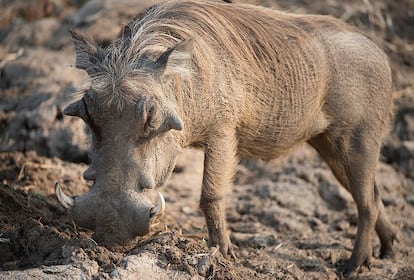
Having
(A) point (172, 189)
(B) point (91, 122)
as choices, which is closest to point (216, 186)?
(B) point (91, 122)

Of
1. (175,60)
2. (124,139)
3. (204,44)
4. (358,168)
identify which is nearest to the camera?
(124,139)

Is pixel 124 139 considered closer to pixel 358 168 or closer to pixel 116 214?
pixel 116 214

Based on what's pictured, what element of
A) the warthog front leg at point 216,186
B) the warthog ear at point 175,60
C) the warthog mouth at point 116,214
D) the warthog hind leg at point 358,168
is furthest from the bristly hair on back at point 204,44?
the warthog hind leg at point 358,168

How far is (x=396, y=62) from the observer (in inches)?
321

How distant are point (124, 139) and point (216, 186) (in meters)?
0.83

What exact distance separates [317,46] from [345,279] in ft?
4.56

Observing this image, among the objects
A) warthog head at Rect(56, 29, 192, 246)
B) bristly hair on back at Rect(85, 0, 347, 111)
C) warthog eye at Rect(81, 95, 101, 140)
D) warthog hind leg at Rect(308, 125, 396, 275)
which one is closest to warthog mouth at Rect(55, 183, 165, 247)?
warthog head at Rect(56, 29, 192, 246)

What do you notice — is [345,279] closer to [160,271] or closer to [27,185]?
[160,271]

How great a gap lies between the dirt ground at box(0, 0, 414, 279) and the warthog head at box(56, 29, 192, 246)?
143 millimetres

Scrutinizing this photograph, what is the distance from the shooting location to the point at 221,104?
13.8ft

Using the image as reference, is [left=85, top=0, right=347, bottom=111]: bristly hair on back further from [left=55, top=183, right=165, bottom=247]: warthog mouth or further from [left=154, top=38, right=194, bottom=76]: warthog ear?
[left=55, top=183, right=165, bottom=247]: warthog mouth

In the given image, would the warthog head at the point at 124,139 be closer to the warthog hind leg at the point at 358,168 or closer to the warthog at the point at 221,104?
the warthog at the point at 221,104

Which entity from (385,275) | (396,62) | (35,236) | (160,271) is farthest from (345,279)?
(396,62)

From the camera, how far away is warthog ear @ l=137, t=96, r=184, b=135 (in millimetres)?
3602
